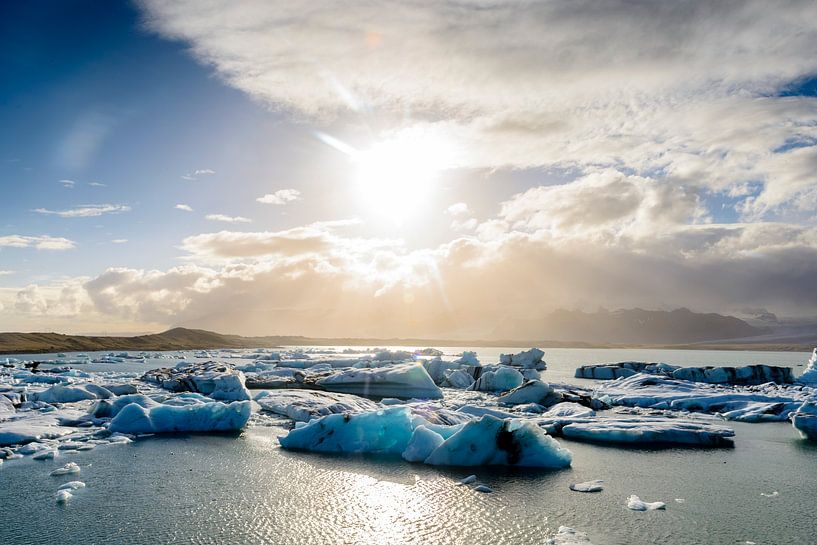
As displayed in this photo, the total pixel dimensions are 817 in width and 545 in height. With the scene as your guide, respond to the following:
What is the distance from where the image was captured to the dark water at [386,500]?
27.1 feet

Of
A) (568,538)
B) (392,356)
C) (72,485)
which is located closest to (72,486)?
(72,485)

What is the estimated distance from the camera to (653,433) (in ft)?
52.5

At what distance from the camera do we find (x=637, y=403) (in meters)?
25.3

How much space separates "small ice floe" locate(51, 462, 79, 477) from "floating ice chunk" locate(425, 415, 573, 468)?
8.43 meters

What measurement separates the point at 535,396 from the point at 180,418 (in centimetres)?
1543

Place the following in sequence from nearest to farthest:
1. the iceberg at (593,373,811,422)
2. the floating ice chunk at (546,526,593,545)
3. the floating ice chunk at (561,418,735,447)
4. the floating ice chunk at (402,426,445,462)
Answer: the floating ice chunk at (546,526,593,545), the floating ice chunk at (402,426,445,462), the floating ice chunk at (561,418,735,447), the iceberg at (593,373,811,422)

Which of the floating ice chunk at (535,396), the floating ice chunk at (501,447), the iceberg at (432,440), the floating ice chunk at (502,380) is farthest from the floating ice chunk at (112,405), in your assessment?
→ the floating ice chunk at (502,380)

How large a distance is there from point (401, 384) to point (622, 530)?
2230 centimetres

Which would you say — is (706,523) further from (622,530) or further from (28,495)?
(28,495)

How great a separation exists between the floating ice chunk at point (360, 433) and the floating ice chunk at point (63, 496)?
20.6ft

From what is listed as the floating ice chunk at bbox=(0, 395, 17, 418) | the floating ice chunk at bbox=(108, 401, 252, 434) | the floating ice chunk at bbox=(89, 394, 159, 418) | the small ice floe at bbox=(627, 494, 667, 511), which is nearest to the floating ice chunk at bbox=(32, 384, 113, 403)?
the floating ice chunk at bbox=(0, 395, 17, 418)

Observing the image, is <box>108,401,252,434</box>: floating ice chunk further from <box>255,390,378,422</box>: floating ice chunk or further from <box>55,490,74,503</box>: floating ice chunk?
<box>55,490,74,503</box>: floating ice chunk

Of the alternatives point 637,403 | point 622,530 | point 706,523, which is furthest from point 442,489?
point 637,403

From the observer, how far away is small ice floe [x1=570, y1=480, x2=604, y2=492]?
1073 cm
